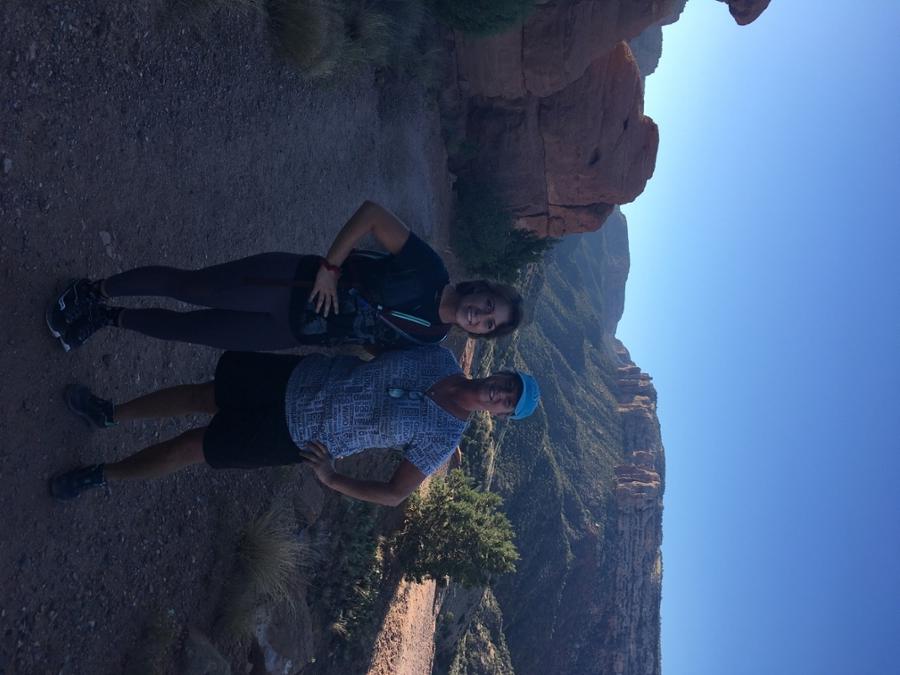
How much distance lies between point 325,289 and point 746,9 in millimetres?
12454

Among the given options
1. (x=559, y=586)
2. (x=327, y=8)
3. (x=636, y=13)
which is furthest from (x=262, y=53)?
(x=559, y=586)

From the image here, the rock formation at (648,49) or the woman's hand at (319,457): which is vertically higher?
the rock formation at (648,49)

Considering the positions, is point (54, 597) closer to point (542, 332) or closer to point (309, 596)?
point (309, 596)

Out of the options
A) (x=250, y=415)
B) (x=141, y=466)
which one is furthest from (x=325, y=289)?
(x=141, y=466)

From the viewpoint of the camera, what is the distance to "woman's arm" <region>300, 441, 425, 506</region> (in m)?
A: 3.75

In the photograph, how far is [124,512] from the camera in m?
4.84

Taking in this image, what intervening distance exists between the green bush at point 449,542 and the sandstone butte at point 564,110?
21.9 ft

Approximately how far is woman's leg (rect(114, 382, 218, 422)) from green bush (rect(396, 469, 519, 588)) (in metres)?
6.55

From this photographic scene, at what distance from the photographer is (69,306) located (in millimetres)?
4133

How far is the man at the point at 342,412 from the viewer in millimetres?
3676

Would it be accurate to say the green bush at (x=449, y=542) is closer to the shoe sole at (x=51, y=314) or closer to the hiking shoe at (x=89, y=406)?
the hiking shoe at (x=89, y=406)

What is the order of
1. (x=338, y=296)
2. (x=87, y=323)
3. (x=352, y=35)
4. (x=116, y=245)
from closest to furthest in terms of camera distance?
(x=338, y=296) → (x=87, y=323) → (x=116, y=245) → (x=352, y=35)

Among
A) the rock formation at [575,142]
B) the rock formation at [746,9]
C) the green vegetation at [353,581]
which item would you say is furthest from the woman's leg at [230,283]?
the rock formation at [746,9]

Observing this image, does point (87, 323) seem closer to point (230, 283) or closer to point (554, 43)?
point (230, 283)
